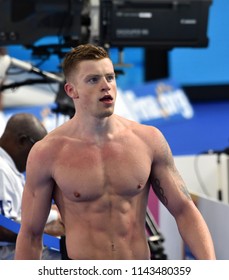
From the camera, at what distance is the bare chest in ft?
12.0

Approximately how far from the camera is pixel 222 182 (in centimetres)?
823

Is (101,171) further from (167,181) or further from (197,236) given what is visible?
(197,236)

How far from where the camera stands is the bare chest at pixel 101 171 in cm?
366

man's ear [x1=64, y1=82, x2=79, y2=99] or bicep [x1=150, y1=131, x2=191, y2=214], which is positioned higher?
man's ear [x1=64, y1=82, x2=79, y2=99]

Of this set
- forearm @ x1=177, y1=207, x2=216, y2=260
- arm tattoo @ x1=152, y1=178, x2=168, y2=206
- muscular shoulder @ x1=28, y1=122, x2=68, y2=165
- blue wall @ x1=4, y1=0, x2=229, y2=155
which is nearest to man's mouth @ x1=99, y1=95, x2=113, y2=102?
muscular shoulder @ x1=28, y1=122, x2=68, y2=165

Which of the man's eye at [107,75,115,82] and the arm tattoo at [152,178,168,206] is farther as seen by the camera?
the arm tattoo at [152,178,168,206]

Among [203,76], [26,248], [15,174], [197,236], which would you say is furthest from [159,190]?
[203,76]

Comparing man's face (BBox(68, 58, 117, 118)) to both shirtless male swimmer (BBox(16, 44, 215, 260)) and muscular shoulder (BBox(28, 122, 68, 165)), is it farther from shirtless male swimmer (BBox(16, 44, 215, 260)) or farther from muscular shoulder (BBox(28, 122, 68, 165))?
muscular shoulder (BBox(28, 122, 68, 165))

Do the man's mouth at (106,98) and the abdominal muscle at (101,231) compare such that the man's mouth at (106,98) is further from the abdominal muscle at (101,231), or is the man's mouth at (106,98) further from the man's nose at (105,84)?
the abdominal muscle at (101,231)

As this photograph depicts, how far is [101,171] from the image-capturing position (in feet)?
12.1
